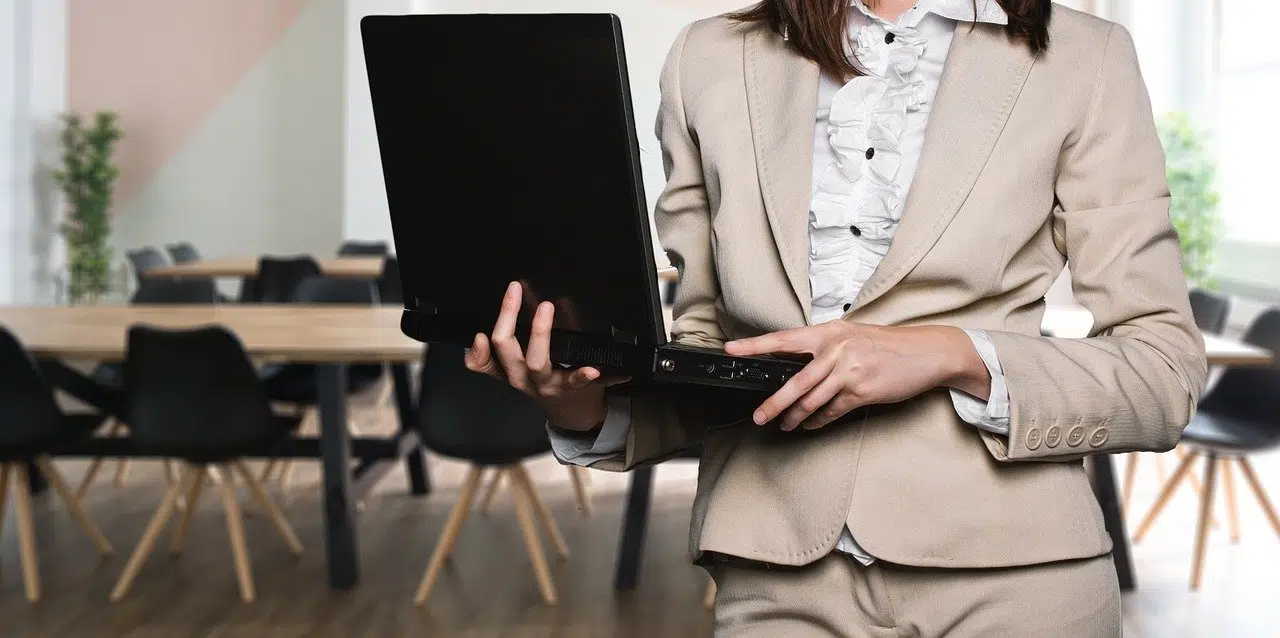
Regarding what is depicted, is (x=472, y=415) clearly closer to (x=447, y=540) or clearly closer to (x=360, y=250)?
(x=447, y=540)

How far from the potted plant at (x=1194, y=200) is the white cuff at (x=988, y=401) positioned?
624 cm

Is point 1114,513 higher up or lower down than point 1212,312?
lower down

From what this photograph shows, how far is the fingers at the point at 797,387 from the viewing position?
862mm

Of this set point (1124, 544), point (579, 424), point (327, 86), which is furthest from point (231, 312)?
point (327, 86)

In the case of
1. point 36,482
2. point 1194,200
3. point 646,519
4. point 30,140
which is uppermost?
point 30,140

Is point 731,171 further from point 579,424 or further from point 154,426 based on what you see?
point 154,426

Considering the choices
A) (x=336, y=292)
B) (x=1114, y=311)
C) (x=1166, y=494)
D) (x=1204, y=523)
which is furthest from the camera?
(x=336, y=292)

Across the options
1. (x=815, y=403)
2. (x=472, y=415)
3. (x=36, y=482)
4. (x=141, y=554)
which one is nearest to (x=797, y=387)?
(x=815, y=403)

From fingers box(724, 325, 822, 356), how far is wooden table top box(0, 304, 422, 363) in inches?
111

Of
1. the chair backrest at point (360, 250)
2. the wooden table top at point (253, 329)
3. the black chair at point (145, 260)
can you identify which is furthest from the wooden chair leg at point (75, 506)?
the chair backrest at point (360, 250)

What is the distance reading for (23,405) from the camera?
373 centimetres

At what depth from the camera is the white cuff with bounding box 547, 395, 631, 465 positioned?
111 cm

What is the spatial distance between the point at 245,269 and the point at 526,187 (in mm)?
6656

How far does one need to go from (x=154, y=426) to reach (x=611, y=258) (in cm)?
Answer: 315
